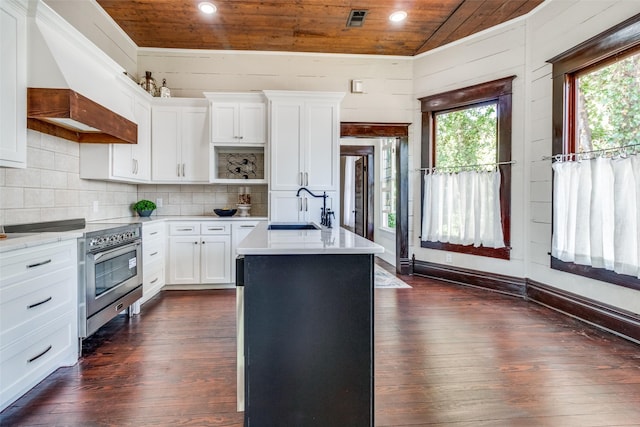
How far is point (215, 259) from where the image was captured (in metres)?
4.15

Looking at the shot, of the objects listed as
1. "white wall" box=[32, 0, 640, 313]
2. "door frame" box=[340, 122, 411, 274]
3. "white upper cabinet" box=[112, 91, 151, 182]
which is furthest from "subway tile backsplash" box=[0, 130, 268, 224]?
"door frame" box=[340, 122, 411, 274]

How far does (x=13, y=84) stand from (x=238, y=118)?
7.69 ft

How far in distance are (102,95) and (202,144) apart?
1.42 metres

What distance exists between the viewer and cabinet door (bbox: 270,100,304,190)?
429cm

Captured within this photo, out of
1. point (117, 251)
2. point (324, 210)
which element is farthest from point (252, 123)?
point (117, 251)

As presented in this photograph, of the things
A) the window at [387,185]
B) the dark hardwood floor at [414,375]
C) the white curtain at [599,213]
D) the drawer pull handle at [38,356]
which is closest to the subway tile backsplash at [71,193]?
the drawer pull handle at [38,356]

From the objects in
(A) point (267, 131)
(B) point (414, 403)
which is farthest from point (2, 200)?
(B) point (414, 403)

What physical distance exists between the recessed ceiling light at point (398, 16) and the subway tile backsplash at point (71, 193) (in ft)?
8.56

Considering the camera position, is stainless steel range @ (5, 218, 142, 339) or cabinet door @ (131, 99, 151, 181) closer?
stainless steel range @ (5, 218, 142, 339)

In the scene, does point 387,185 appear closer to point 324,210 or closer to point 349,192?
point 324,210

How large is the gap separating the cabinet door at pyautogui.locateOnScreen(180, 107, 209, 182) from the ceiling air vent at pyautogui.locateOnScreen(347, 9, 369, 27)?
2074 millimetres

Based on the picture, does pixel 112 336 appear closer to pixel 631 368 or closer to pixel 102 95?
pixel 102 95

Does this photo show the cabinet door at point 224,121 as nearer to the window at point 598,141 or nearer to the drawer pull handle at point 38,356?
the drawer pull handle at point 38,356

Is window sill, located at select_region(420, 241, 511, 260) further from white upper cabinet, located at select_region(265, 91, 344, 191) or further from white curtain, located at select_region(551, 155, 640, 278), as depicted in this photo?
white upper cabinet, located at select_region(265, 91, 344, 191)
